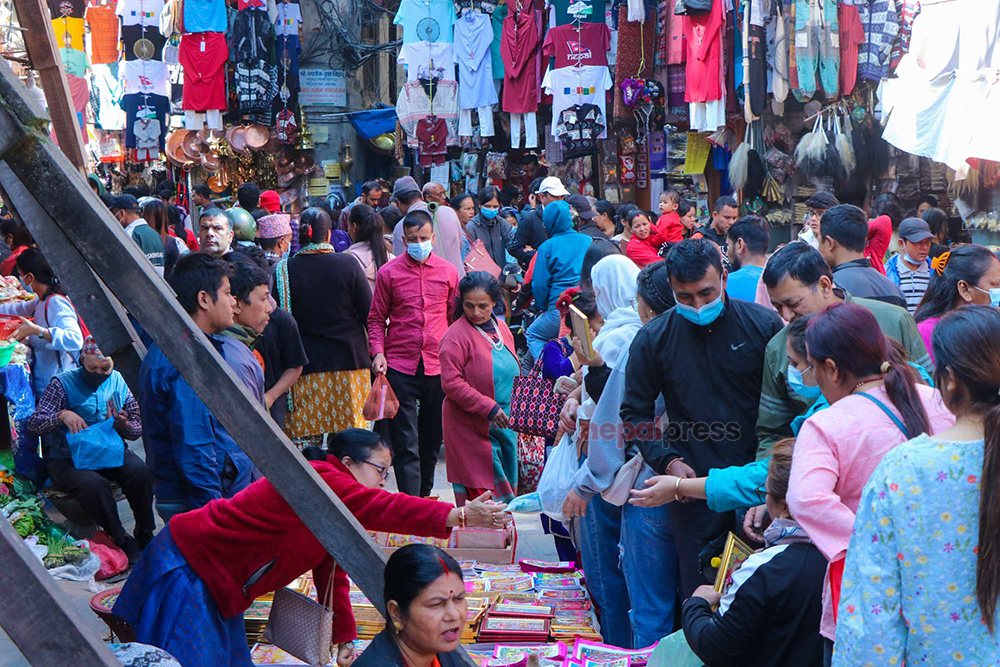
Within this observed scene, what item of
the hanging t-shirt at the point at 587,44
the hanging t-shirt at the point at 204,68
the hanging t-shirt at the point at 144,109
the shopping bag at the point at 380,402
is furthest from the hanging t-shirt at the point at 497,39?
the shopping bag at the point at 380,402

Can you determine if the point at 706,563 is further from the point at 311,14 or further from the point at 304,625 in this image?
the point at 311,14

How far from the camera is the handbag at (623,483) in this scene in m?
3.95

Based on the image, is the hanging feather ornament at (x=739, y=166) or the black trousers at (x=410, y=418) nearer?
the black trousers at (x=410, y=418)

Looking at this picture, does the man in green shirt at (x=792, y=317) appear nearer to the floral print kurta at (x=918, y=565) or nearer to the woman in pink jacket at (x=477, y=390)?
the floral print kurta at (x=918, y=565)

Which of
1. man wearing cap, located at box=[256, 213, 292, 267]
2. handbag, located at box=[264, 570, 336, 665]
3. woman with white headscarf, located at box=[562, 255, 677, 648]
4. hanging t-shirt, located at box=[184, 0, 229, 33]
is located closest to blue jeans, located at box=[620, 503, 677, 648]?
woman with white headscarf, located at box=[562, 255, 677, 648]

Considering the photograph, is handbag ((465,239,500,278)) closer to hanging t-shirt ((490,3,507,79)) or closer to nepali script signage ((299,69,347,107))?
hanging t-shirt ((490,3,507,79))

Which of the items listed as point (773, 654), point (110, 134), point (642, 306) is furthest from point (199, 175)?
point (773, 654)

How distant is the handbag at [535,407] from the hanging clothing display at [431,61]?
10858 millimetres

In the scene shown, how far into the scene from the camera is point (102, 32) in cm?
1917

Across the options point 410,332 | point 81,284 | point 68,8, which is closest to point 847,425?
point 81,284

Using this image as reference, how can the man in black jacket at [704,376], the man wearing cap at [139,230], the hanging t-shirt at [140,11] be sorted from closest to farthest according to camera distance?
the man in black jacket at [704,376], the man wearing cap at [139,230], the hanging t-shirt at [140,11]

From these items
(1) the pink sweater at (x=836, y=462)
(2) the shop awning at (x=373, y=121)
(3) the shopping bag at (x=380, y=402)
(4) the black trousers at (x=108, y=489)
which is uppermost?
(2) the shop awning at (x=373, y=121)

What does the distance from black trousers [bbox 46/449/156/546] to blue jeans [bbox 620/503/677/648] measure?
10.8 feet

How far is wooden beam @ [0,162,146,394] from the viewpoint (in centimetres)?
311
